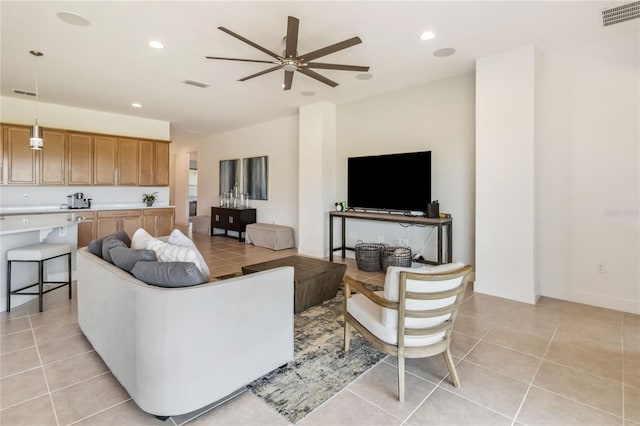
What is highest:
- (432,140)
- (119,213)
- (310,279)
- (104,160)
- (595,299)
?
(432,140)

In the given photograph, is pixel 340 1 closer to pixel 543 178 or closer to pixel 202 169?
pixel 543 178

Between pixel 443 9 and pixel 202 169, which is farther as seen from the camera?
pixel 202 169

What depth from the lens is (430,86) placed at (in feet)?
15.6

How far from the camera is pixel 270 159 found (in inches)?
296

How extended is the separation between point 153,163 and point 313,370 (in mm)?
6202

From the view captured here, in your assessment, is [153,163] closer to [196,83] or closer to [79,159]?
[79,159]

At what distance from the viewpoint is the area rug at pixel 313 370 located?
189 centimetres

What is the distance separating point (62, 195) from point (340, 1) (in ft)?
20.2

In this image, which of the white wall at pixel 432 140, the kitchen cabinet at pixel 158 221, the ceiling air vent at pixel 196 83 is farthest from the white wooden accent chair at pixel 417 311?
the kitchen cabinet at pixel 158 221

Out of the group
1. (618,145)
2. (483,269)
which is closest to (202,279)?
(483,269)

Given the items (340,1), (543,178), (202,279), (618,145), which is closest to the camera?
(202,279)

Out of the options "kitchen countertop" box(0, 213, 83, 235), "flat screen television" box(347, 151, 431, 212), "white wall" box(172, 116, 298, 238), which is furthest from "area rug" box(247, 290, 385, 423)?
"white wall" box(172, 116, 298, 238)

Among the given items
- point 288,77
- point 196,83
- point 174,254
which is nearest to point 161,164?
point 196,83

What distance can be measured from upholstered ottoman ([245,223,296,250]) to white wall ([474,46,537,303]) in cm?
397
